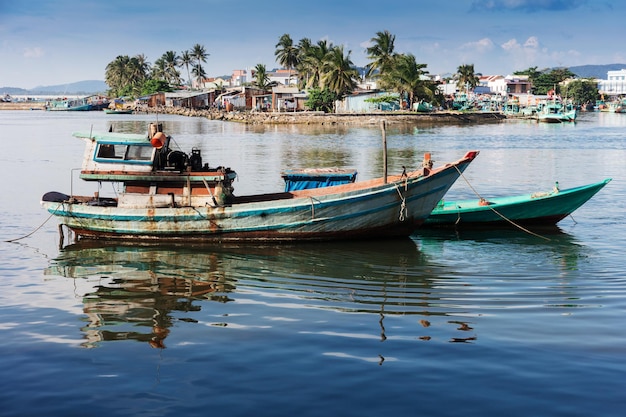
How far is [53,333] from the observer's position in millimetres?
9836

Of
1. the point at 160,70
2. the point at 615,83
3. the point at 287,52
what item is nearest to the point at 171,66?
the point at 160,70

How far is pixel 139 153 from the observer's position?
1622cm

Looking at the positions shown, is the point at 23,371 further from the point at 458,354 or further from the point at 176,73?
the point at 176,73

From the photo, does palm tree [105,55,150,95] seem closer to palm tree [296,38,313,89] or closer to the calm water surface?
palm tree [296,38,313,89]

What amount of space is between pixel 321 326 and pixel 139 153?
822 cm

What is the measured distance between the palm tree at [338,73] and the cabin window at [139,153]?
61.7m

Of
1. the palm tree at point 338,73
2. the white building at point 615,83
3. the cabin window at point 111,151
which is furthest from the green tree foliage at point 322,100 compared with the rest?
the white building at point 615,83

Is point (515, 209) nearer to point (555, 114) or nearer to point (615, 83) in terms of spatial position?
point (555, 114)

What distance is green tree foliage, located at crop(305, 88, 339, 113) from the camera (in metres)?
79.9

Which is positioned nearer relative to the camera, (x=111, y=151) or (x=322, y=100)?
(x=111, y=151)

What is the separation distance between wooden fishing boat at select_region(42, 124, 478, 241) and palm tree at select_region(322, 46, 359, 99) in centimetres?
6168

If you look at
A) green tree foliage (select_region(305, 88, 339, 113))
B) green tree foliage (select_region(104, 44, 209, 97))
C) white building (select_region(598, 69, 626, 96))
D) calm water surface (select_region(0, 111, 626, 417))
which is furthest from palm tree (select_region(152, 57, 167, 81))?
calm water surface (select_region(0, 111, 626, 417))

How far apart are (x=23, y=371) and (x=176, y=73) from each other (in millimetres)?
138261

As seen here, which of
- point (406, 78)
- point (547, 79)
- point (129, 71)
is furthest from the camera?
point (129, 71)
